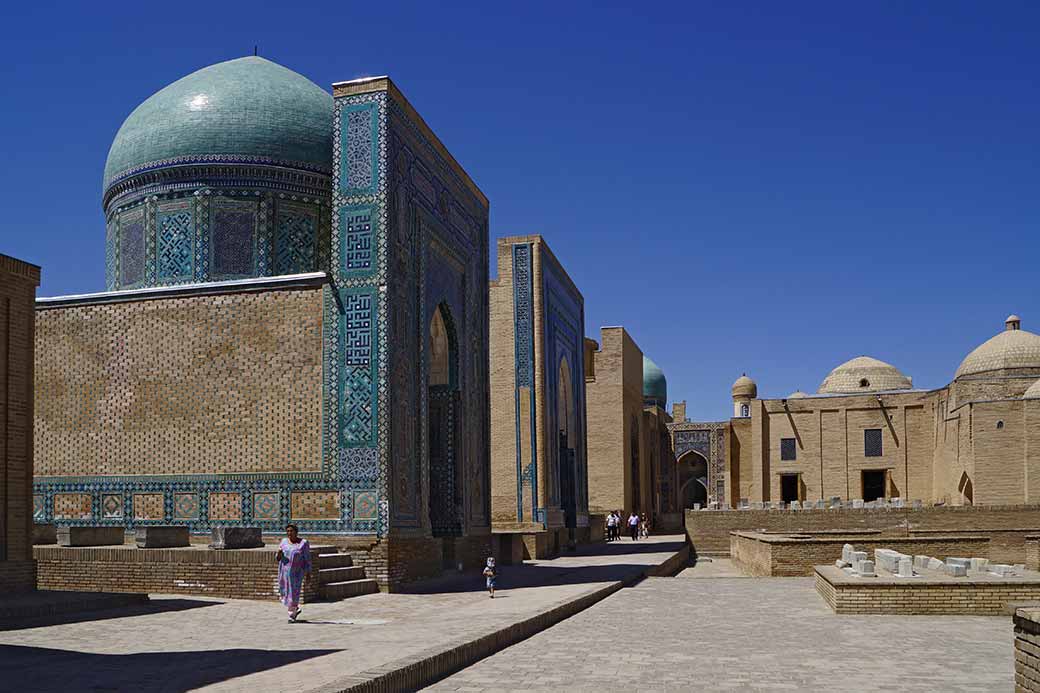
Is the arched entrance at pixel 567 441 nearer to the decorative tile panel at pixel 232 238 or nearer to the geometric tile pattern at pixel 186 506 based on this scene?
the decorative tile panel at pixel 232 238

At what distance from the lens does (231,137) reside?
1656 centimetres

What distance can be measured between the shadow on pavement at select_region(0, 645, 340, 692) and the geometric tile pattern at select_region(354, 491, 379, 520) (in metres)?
5.43

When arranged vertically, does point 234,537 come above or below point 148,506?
below

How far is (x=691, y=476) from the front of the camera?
49812mm

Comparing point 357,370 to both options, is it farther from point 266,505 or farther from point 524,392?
point 524,392

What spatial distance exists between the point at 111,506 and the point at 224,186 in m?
5.29

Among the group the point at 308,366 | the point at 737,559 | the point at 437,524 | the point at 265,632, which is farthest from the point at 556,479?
the point at 265,632

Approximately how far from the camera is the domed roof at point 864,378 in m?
41.2

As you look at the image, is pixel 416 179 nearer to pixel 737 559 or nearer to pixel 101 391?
pixel 101 391

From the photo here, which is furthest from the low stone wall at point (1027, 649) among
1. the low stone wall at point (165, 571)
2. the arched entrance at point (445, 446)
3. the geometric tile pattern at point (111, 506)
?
the geometric tile pattern at point (111, 506)

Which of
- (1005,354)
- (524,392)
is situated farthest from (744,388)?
(524,392)

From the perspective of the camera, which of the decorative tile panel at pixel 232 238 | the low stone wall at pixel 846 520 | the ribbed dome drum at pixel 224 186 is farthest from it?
the low stone wall at pixel 846 520

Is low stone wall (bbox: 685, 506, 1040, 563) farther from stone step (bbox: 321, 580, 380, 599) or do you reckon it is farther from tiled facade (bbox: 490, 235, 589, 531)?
stone step (bbox: 321, 580, 380, 599)

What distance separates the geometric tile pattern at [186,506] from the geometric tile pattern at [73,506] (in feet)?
4.38
